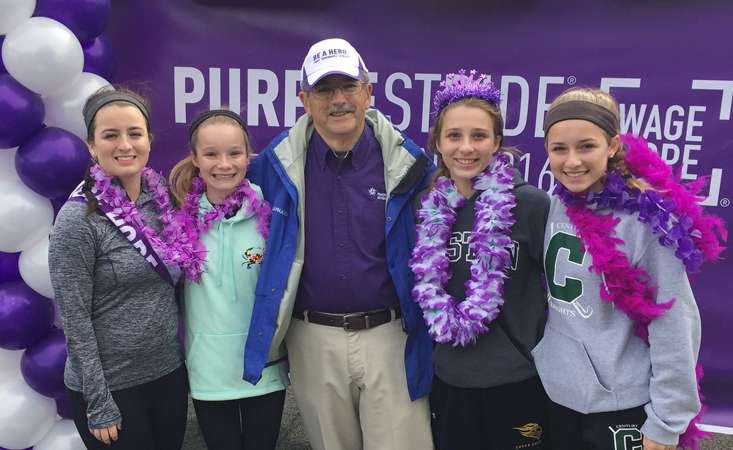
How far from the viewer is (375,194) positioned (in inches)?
91.7

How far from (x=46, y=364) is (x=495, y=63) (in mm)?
2747

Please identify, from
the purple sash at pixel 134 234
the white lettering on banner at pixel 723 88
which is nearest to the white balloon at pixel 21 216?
the purple sash at pixel 134 234

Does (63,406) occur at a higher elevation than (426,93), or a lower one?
lower

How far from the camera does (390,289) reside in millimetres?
2326

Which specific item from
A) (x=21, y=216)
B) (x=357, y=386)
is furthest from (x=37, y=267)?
(x=357, y=386)

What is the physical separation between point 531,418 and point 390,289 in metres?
0.71

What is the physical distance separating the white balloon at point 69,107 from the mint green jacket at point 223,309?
2.63 ft

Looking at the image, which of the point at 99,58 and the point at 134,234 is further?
the point at 99,58

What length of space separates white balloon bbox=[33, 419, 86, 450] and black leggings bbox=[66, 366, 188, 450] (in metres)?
0.76

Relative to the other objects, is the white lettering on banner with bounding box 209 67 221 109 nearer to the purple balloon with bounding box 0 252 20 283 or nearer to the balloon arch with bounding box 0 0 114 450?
the balloon arch with bounding box 0 0 114 450

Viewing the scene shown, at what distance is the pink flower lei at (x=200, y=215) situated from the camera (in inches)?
86.8

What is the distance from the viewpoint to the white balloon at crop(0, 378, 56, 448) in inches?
105

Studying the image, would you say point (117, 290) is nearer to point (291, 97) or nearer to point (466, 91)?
point (466, 91)

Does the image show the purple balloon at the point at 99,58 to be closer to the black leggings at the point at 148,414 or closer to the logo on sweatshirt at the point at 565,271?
the black leggings at the point at 148,414
